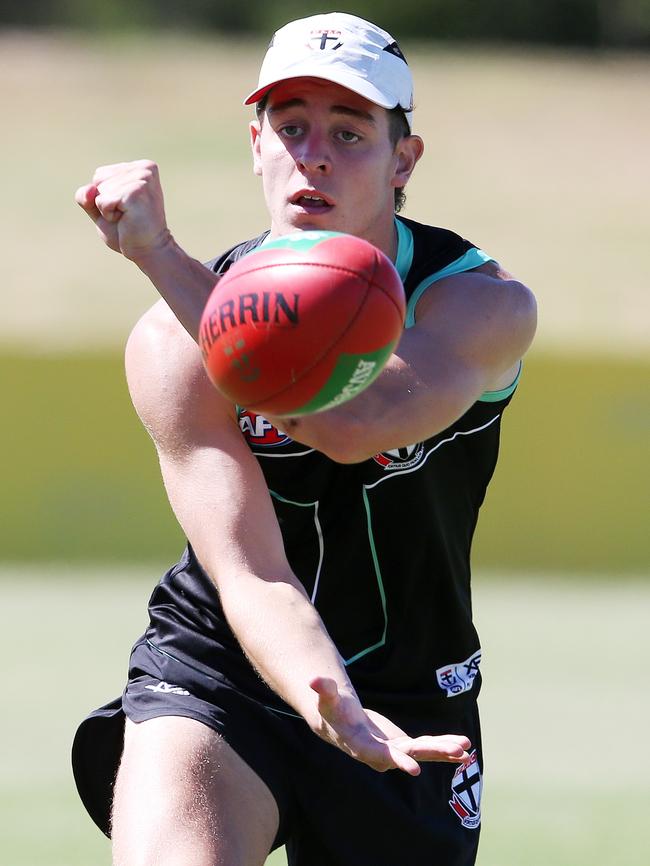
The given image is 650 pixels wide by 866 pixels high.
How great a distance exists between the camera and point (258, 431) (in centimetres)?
357

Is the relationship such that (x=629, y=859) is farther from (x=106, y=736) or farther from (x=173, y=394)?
(x=173, y=394)

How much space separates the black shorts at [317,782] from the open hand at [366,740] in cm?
65

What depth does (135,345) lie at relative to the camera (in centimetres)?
365

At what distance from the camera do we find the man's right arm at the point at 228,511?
3.21 metres

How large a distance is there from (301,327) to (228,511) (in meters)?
0.70

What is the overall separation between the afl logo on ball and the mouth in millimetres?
482

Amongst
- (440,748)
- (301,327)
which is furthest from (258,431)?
(440,748)

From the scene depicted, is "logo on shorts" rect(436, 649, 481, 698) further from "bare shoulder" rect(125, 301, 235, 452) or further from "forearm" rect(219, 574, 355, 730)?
"bare shoulder" rect(125, 301, 235, 452)

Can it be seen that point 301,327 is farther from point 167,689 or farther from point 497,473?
point 497,473

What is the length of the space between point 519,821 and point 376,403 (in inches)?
116

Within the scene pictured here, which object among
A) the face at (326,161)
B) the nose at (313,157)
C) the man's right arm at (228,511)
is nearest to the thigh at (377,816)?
the man's right arm at (228,511)

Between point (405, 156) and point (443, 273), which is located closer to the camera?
point (443, 273)

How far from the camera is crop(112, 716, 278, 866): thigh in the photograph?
10.3 feet

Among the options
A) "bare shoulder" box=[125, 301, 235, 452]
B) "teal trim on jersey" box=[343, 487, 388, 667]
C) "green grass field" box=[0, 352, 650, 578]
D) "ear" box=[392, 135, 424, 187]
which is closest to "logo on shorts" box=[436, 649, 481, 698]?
"teal trim on jersey" box=[343, 487, 388, 667]
